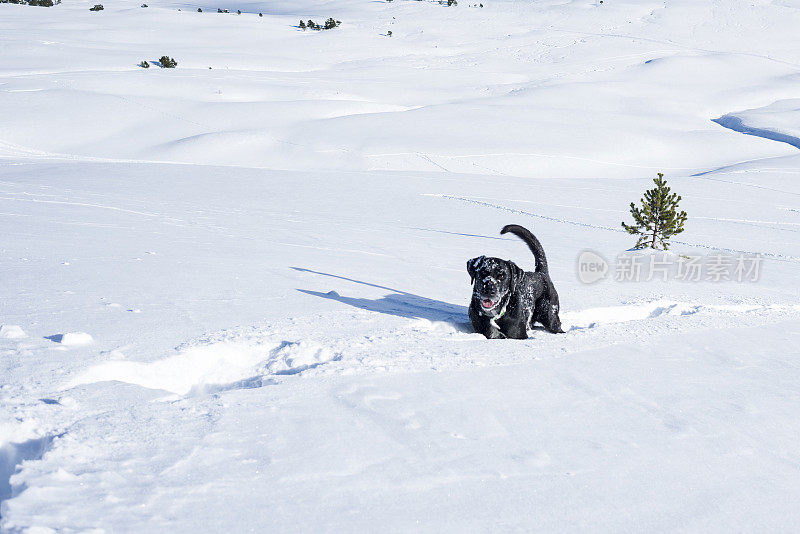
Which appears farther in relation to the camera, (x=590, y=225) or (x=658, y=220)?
(x=590, y=225)

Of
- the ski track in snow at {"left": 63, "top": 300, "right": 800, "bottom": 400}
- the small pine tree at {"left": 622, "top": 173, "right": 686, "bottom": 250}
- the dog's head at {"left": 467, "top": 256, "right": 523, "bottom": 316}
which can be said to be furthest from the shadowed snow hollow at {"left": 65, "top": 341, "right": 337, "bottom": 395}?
the small pine tree at {"left": 622, "top": 173, "right": 686, "bottom": 250}

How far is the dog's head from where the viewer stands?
14.3 feet

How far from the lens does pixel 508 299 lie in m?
4.59

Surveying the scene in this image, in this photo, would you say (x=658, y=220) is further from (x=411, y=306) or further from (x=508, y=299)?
(x=508, y=299)

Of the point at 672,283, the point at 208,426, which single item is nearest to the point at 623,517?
the point at 208,426

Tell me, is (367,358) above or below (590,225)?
below

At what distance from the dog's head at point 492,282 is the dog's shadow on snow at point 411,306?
37 centimetres

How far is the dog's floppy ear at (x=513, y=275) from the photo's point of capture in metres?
4.55

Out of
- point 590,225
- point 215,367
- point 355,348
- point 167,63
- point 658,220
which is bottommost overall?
point 215,367

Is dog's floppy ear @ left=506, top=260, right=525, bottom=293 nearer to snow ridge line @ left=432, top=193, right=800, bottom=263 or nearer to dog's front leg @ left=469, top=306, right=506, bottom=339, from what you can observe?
dog's front leg @ left=469, top=306, right=506, bottom=339

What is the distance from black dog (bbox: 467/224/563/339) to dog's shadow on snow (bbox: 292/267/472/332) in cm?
26

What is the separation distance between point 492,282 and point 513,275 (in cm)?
29

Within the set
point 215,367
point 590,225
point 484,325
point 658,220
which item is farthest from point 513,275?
point 590,225

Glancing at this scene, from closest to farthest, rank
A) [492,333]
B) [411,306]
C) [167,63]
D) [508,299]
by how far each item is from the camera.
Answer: [492,333]
[508,299]
[411,306]
[167,63]
